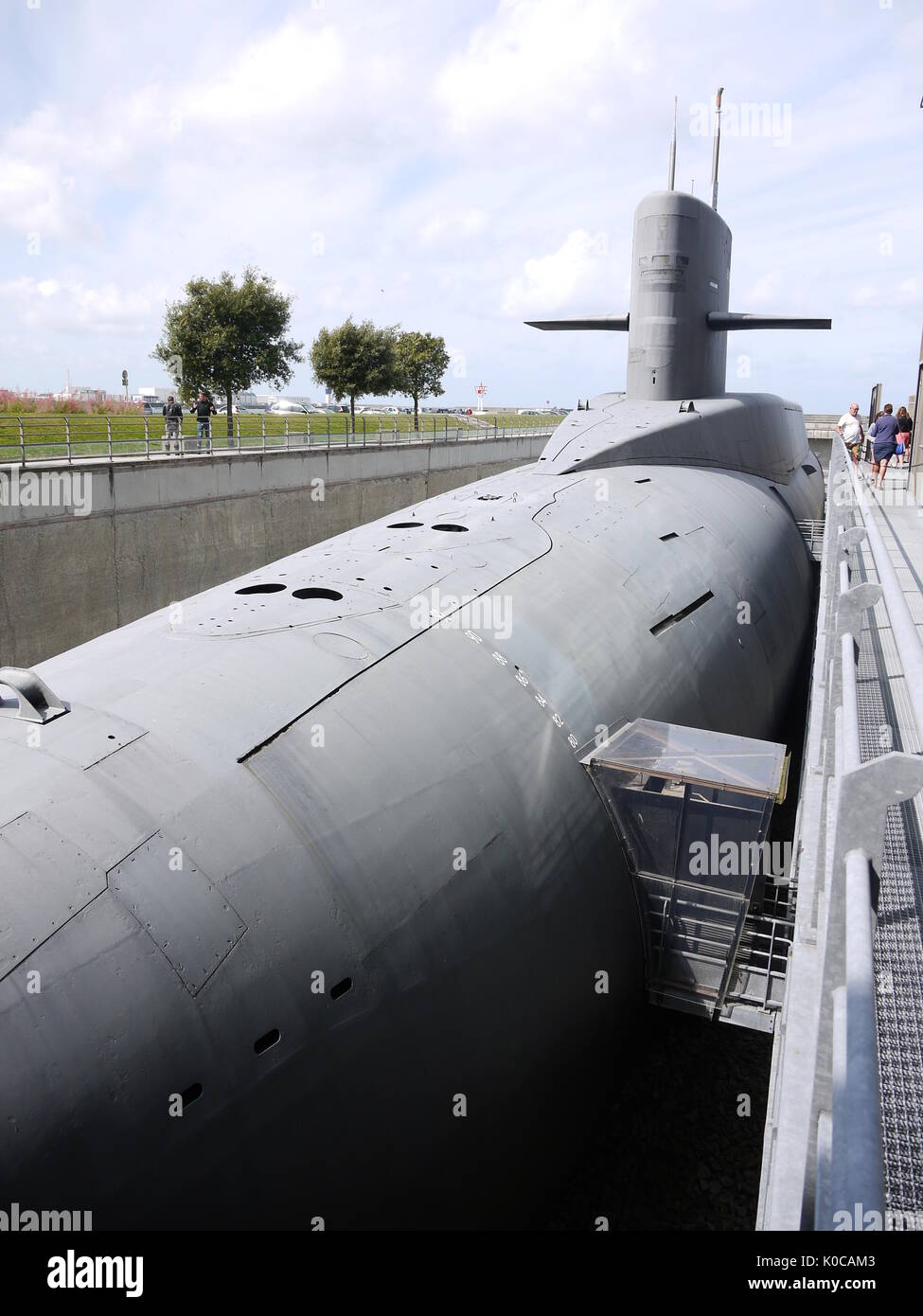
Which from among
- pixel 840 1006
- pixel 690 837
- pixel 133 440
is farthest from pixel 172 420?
pixel 840 1006

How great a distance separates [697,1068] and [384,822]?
14.2 ft

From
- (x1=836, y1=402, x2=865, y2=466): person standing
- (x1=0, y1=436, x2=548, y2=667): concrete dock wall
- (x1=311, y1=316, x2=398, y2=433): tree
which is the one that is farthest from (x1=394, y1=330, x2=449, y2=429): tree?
(x1=836, y1=402, x2=865, y2=466): person standing

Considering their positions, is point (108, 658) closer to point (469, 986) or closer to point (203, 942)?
point (203, 942)

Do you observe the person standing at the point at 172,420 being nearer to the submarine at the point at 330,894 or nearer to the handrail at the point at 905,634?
the submarine at the point at 330,894

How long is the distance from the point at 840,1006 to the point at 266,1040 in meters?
2.22

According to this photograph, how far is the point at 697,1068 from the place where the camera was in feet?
24.7

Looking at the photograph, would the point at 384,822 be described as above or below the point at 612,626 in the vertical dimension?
below

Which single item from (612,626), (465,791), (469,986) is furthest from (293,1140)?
(612,626)

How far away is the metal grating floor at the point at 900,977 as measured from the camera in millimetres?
3010

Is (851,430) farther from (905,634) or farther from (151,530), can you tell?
(905,634)

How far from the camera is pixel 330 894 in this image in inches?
169

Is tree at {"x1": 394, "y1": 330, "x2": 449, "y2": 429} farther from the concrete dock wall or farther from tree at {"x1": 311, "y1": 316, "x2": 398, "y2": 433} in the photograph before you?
the concrete dock wall

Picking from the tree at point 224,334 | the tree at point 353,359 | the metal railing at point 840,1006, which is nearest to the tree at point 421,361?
the tree at point 353,359
